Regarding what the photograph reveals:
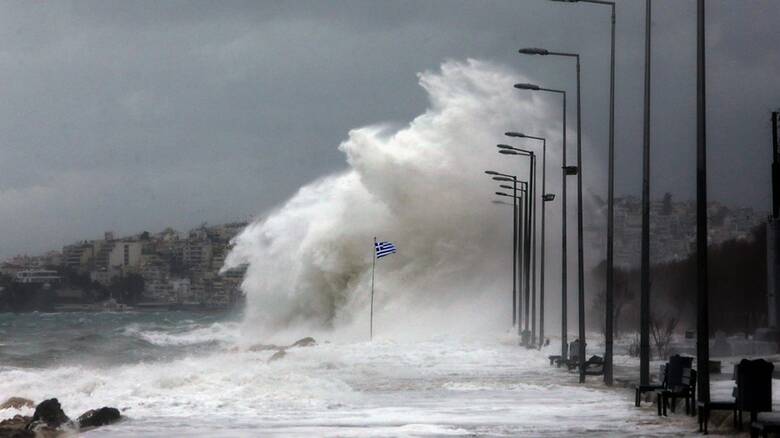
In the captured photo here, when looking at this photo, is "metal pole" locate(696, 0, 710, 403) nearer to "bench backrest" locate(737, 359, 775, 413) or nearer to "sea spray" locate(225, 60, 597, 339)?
"bench backrest" locate(737, 359, 775, 413)

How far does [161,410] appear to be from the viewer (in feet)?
73.4

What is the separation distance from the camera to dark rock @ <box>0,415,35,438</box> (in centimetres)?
1877

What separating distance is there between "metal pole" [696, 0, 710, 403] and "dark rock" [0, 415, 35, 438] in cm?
885

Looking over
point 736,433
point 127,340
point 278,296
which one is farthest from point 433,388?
point 278,296

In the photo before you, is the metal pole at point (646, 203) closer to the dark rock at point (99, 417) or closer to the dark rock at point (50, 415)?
the dark rock at point (99, 417)

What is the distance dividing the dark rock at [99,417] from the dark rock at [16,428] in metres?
0.80

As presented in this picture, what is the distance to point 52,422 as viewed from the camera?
20047mm

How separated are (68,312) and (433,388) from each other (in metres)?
147

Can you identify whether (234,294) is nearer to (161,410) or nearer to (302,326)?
(302,326)

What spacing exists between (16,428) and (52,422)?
667 mm

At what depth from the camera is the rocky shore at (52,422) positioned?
19078 millimetres

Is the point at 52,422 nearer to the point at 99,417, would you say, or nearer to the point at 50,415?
the point at 50,415

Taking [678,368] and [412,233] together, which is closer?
[678,368]

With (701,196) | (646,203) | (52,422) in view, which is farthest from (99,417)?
(646,203)
